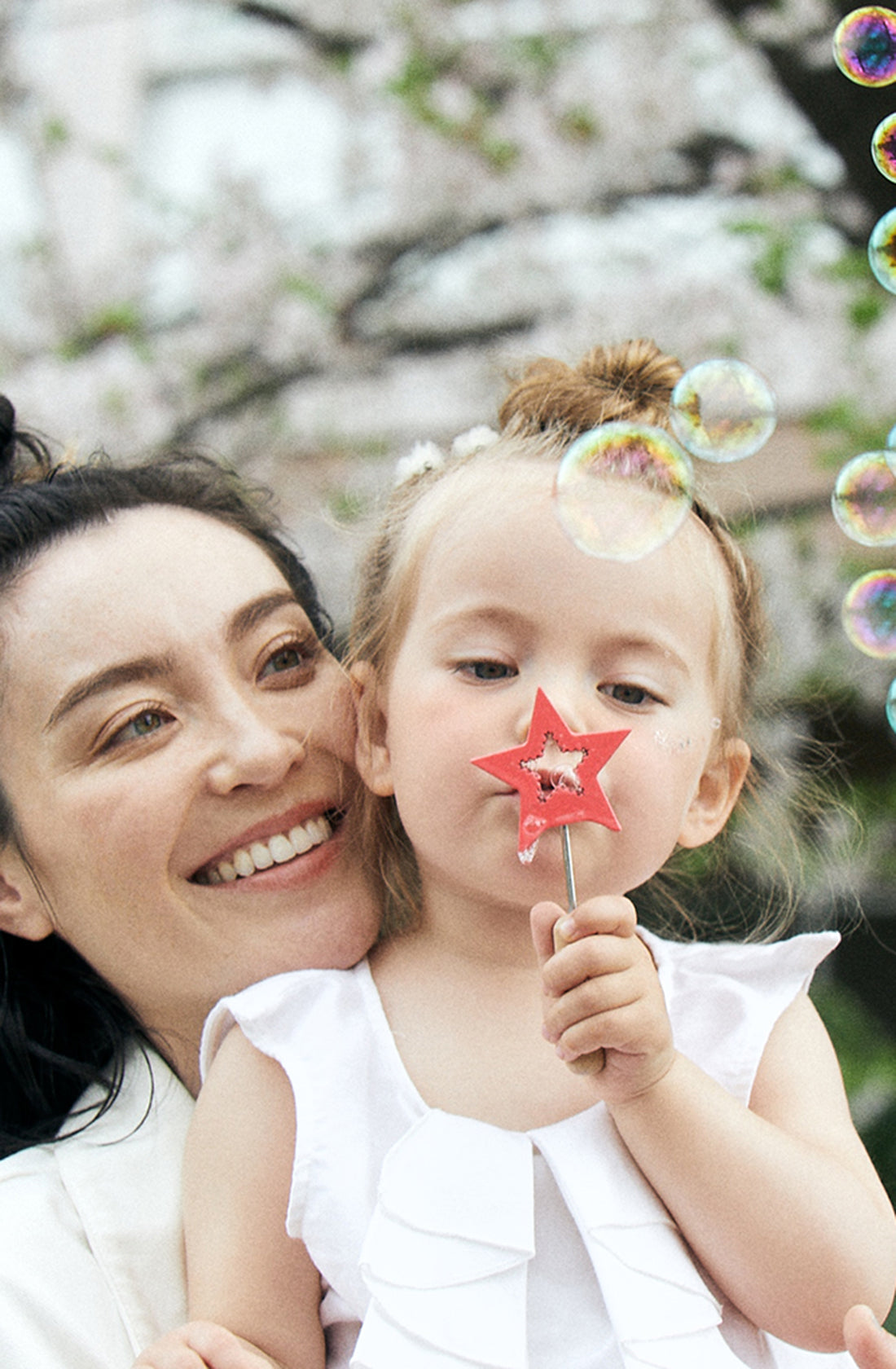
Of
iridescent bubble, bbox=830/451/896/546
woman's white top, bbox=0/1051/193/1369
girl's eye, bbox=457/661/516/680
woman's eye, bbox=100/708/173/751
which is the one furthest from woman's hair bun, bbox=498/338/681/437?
woman's white top, bbox=0/1051/193/1369

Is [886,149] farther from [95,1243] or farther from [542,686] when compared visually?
[95,1243]

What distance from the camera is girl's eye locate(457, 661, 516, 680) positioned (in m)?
1.48

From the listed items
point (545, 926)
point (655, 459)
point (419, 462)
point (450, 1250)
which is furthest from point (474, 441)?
point (450, 1250)

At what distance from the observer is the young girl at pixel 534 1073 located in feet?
4.47

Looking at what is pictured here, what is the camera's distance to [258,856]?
177cm

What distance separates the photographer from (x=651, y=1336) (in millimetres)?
1324

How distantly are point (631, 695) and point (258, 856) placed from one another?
0.58m

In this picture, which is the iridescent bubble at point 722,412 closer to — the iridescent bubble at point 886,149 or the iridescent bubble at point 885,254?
the iridescent bubble at point 885,254

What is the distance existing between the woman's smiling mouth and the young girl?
15 centimetres

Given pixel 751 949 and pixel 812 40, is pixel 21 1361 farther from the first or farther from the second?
pixel 812 40

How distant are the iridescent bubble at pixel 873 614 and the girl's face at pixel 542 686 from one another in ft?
1.10

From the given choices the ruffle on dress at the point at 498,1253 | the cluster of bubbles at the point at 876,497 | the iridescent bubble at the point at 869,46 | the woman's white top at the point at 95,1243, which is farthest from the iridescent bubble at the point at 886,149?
the woman's white top at the point at 95,1243

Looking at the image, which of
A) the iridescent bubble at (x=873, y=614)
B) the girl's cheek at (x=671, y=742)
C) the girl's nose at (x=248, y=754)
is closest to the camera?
the girl's cheek at (x=671, y=742)

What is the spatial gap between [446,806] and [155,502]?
2.65 ft
